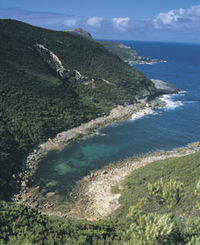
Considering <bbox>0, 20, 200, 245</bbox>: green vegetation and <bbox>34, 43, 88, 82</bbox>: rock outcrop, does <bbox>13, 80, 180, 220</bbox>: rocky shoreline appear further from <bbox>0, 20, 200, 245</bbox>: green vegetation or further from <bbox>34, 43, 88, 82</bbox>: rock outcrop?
<bbox>34, 43, 88, 82</bbox>: rock outcrop

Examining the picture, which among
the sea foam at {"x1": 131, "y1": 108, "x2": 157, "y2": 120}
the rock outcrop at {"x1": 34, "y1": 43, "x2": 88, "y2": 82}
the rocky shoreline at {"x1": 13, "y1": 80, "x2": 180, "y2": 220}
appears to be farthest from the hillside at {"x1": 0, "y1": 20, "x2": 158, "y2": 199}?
the sea foam at {"x1": 131, "y1": 108, "x2": 157, "y2": 120}

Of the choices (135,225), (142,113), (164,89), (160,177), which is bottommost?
(160,177)

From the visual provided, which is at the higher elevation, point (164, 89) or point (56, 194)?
point (164, 89)

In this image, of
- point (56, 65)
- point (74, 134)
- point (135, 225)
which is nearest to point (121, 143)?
point (74, 134)

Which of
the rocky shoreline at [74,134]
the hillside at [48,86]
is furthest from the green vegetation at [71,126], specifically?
the rocky shoreline at [74,134]

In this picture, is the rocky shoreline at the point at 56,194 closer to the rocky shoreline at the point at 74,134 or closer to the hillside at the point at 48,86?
the rocky shoreline at the point at 74,134

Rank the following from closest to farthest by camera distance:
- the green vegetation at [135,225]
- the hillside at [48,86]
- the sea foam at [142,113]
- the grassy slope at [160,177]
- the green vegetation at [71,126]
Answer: the green vegetation at [135,225] → the green vegetation at [71,126] → the grassy slope at [160,177] → the hillside at [48,86] → the sea foam at [142,113]

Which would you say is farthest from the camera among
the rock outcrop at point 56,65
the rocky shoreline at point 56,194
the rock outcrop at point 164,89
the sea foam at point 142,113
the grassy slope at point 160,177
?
the rock outcrop at point 164,89

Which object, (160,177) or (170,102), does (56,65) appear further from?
(160,177)
